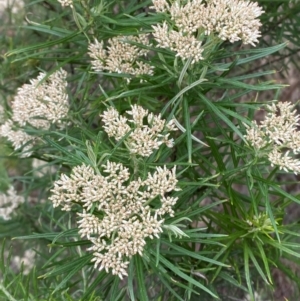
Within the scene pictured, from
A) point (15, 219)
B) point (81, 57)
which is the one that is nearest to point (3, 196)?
point (15, 219)

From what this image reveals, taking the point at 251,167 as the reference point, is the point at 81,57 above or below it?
above

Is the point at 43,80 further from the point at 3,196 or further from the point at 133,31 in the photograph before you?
the point at 3,196

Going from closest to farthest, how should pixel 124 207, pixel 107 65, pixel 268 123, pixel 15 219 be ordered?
pixel 124 207 < pixel 268 123 < pixel 107 65 < pixel 15 219

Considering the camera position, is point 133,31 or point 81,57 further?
point 81,57

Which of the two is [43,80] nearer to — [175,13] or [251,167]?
[175,13]

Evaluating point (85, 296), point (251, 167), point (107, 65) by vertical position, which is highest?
point (107, 65)

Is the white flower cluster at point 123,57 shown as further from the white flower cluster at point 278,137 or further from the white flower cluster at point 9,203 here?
the white flower cluster at point 9,203

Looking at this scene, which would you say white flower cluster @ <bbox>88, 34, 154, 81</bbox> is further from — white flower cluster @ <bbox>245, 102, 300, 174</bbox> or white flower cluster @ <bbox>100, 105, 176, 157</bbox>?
white flower cluster @ <bbox>245, 102, 300, 174</bbox>

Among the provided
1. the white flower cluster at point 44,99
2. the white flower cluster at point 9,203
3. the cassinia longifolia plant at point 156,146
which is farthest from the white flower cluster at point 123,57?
the white flower cluster at point 9,203

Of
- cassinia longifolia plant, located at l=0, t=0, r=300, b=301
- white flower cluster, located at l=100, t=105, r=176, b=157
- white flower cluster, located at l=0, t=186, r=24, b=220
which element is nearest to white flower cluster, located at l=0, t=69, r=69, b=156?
cassinia longifolia plant, located at l=0, t=0, r=300, b=301

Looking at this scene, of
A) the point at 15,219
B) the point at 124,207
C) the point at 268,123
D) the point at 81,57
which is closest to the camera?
the point at 124,207
